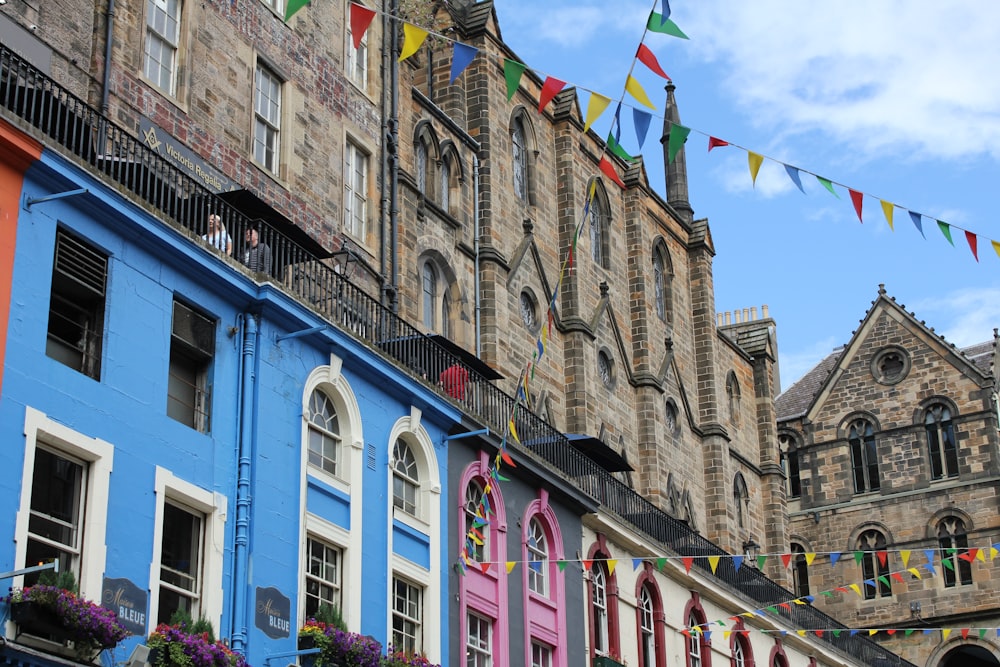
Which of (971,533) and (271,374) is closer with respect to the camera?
(271,374)

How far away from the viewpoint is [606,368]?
41.4 metres

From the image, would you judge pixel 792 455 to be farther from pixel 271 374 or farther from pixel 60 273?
pixel 60 273

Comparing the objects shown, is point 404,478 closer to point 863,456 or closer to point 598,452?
point 598,452

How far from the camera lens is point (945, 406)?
189 ft

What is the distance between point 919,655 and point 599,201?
68.7ft

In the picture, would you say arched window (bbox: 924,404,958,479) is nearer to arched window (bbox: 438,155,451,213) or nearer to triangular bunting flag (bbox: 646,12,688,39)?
arched window (bbox: 438,155,451,213)

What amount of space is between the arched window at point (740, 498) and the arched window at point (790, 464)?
1155cm

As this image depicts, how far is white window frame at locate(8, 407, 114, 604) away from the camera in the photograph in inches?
730

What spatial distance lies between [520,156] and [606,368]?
5.58 meters

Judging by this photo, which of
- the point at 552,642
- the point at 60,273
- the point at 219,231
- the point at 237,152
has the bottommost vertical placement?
the point at 552,642

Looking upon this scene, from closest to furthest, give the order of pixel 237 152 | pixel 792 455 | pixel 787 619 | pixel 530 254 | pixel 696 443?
pixel 237 152, pixel 530 254, pixel 787 619, pixel 696 443, pixel 792 455

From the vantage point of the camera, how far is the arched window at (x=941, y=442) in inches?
2235

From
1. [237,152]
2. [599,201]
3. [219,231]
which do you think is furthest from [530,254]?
[219,231]

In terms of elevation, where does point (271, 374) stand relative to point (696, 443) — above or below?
below
